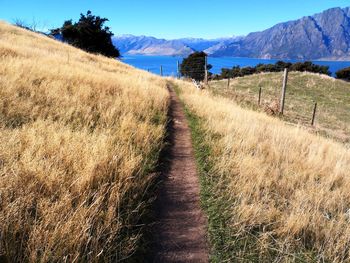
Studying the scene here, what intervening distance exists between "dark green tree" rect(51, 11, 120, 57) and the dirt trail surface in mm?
36461

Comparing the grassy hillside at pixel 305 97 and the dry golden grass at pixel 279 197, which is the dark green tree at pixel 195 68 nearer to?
the grassy hillside at pixel 305 97

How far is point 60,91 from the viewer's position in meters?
7.40

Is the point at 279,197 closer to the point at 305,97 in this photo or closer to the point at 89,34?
the point at 305,97

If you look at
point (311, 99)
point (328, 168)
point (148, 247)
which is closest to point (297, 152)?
point (328, 168)

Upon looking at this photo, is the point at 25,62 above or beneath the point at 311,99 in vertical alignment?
above

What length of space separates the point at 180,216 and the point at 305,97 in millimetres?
24058

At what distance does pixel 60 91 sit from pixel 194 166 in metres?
4.00

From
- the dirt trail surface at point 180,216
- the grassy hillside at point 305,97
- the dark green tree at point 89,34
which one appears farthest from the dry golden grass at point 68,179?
the dark green tree at point 89,34

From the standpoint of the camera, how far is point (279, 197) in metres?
4.31

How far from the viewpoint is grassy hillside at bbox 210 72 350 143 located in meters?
15.9

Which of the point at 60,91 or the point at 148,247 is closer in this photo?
the point at 148,247

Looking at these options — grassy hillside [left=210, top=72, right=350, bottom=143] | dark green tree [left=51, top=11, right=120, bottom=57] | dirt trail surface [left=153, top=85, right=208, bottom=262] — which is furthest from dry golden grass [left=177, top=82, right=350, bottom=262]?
dark green tree [left=51, top=11, right=120, bottom=57]

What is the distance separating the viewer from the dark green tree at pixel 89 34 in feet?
132

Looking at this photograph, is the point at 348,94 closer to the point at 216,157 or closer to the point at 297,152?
the point at 297,152
